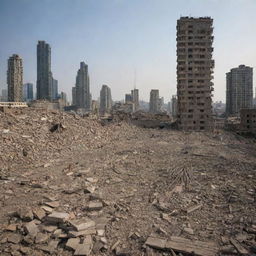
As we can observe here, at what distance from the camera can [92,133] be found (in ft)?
68.1

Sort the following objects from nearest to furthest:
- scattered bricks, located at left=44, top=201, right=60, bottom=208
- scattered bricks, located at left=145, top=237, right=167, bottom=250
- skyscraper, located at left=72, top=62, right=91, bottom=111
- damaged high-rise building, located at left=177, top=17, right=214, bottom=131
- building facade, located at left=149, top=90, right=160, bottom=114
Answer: scattered bricks, located at left=145, top=237, right=167, bottom=250 < scattered bricks, located at left=44, top=201, right=60, bottom=208 < damaged high-rise building, located at left=177, top=17, right=214, bottom=131 < building facade, located at left=149, top=90, right=160, bottom=114 < skyscraper, located at left=72, top=62, right=91, bottom=111

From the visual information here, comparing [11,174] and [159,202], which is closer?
[159,202]

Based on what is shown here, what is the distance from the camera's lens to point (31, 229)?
655cm

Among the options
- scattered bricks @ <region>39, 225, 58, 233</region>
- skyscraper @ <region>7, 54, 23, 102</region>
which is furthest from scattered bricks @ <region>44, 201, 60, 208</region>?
skyscraper @ <region>7, 54, 23, 102</region>

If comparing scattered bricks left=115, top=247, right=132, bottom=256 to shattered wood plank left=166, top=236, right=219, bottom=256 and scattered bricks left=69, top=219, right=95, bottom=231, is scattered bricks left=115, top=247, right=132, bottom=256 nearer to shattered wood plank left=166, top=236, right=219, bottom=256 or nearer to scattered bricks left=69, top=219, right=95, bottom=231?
shattered wood plank left=166, top=236, right=219, bottom=256

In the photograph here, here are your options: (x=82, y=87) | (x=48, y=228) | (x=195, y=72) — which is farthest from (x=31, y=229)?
(x=82, y=87)

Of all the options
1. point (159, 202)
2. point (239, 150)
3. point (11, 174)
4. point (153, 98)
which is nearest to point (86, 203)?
point (159, 202)

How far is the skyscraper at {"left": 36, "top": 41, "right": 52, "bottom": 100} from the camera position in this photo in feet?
350

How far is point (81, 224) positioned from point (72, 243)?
2.08ft

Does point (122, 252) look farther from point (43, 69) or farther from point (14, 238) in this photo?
point (43, 69)

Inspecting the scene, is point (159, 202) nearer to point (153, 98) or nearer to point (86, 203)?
point (86, 203)

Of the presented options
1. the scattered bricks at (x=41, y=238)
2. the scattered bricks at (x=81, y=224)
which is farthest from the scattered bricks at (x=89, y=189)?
the scattered bricks at (x=41, y=238)

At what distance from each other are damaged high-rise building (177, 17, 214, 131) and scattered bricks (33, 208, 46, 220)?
76.5ft

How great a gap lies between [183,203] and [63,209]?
11.2ft
